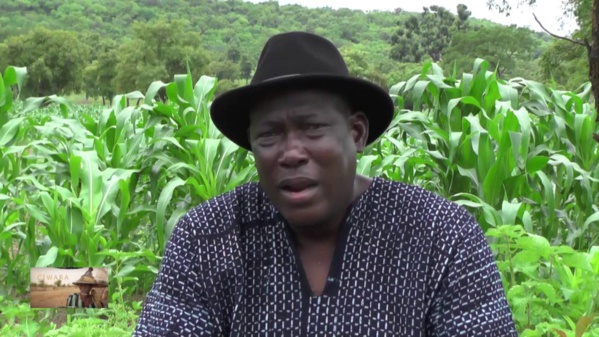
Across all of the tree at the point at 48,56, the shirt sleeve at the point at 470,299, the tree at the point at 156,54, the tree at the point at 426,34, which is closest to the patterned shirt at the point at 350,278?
the shirt sleeve at the point at 470,299

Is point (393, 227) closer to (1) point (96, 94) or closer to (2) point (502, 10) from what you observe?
(2) point (502, 10)

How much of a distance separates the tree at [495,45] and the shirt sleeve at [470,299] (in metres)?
63.4

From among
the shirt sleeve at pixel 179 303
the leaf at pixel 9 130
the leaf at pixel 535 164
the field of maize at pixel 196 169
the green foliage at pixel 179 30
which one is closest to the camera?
the shirt sleeve at pixel 179 303

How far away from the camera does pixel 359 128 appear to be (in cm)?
145

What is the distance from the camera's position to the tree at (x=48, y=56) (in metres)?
73.6

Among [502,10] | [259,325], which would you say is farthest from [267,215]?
[502,10]

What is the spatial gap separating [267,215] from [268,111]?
24 cm

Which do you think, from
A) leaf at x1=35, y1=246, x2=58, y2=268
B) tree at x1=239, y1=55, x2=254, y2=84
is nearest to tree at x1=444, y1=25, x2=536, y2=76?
tree at x1=239, y1=55, x2=254, y2=84

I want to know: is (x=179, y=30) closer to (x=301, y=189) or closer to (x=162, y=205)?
(x=162, y=205)

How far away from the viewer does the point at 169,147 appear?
12.9 feet

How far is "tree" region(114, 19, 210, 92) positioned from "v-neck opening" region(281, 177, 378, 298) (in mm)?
78199

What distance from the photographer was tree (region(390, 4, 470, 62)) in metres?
91.1

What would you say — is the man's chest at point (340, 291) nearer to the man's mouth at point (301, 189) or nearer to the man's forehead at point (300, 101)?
the man's mouth at point (301, 189)

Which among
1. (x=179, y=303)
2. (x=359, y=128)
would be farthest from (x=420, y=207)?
(x=179, y=303)
